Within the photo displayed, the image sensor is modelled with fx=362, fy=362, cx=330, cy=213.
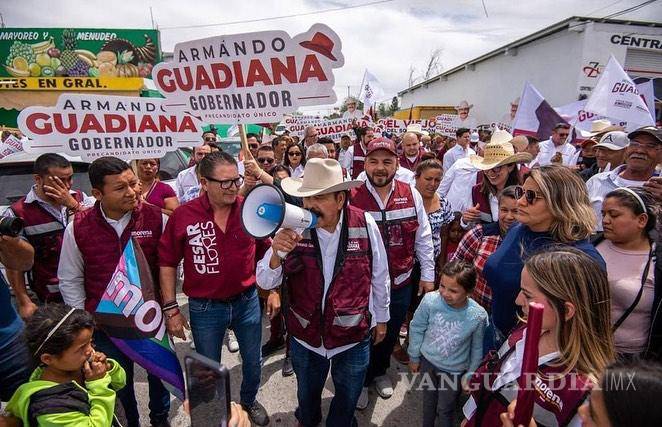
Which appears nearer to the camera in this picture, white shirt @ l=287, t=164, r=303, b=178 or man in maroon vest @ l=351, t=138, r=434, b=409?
man in maroon vest @ l=351, t=138, r=434, b=409

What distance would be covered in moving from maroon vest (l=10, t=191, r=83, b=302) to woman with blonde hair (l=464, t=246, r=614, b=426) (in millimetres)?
2774

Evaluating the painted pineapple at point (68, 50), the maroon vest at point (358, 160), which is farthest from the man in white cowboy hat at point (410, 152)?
the painted pineapple at point (68, 50)

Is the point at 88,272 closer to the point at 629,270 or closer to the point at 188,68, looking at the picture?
the point at 188,68

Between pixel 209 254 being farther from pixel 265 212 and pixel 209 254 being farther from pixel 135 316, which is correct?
pixel 265 212

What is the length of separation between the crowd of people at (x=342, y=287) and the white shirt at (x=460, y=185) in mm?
1277

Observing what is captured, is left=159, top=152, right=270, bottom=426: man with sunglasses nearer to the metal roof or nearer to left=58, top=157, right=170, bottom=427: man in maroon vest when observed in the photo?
left=58, top=157, right=170, bottom=427: man in maroon vest

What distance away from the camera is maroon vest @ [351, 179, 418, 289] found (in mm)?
2773

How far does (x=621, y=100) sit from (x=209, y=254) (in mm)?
6080

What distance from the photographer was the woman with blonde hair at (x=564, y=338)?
125 centimetres

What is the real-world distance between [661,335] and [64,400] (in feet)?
9.66

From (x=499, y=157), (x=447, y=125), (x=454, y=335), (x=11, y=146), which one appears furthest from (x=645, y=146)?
(x=447, y=125)

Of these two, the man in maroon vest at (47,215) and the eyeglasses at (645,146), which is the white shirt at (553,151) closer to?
the eyeglasses at (645,146)

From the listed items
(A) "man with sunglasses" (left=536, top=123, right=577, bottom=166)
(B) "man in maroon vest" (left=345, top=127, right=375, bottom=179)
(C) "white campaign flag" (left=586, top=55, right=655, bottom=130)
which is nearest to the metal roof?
(A) "man with sunglasses" (left=536, top=123, right=577, bottom=166)

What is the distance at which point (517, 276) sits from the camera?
74.3 inches
